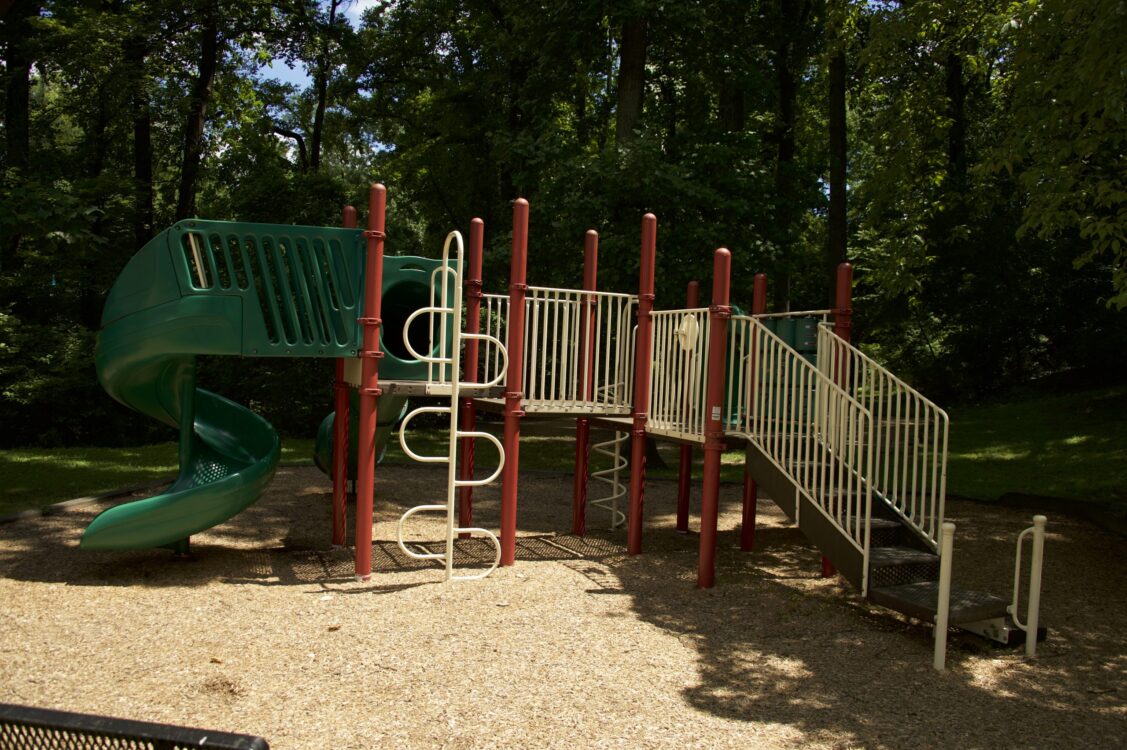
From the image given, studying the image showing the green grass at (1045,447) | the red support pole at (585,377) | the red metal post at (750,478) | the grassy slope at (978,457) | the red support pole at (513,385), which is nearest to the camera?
the red metal post at (750,478)

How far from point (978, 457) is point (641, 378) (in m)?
10.5

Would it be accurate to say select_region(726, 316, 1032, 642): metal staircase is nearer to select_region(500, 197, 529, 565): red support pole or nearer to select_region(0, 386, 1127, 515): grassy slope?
select_region(500, 197, 529, 565): red support pole

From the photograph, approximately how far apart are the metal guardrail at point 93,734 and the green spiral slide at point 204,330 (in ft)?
18.1

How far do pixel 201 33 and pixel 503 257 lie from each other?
1117 cm

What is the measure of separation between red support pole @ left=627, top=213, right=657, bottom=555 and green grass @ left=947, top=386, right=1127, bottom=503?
6540 mm

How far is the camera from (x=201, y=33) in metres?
21.1

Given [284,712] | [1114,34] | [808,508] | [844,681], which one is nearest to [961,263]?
[1114,34]

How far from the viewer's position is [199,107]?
2102cm

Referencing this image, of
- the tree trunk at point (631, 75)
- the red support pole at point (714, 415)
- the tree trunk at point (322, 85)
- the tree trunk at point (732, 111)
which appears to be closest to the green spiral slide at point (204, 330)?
the red support pole at point (714, 415)

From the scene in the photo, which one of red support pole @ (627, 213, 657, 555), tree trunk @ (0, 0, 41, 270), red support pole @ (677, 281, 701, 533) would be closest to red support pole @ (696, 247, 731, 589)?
red support pole @ (627, 213, 657, 555)

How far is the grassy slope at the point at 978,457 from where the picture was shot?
12922 mm

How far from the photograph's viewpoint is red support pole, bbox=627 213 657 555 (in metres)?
8.49

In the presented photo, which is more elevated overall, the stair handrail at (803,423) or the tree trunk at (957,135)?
the tree trunk at (957,135)

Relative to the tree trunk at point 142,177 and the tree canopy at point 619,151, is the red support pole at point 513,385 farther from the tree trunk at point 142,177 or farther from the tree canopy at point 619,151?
the tree trunk at point 142,177
